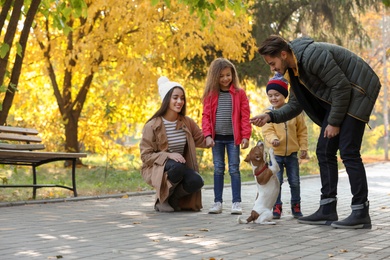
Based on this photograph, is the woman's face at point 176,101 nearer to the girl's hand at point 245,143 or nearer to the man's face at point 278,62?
the girl's hand at point 245,143

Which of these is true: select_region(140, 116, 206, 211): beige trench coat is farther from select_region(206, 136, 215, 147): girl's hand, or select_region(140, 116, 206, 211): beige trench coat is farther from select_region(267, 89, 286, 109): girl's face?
select_region(267, 89, 286, 109): girl's face

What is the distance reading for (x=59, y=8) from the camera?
40.0ft

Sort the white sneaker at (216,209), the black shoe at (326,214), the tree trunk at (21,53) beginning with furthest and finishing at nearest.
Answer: the tree trunk at (21,53) < the white sneaker at (216,209) < the black shoe at (326,214)

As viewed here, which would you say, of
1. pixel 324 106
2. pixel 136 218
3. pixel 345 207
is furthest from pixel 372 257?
pixel 345 207

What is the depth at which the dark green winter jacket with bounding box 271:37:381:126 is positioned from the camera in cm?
752

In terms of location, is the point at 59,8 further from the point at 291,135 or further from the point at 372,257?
the point at 372,257

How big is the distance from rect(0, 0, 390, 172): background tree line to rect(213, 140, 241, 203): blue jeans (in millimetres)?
7470

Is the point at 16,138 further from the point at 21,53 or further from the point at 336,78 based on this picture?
the point at 336,78

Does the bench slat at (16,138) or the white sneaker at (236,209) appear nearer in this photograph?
the white sneaker at (236,209)

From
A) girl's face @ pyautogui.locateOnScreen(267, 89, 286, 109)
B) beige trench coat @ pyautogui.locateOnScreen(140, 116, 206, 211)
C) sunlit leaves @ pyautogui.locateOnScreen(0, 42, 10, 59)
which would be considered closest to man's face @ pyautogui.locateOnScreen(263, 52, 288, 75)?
girl's face @ pyautogui.locateOnScreen(267, 89, 286, 109)

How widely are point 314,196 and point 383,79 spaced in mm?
26013

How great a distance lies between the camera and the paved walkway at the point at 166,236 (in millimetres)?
6188

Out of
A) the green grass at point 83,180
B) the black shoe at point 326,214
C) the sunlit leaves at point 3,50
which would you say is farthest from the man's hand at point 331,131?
the green grass at point 83,180

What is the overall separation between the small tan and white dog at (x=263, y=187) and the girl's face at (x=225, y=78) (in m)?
1.39
